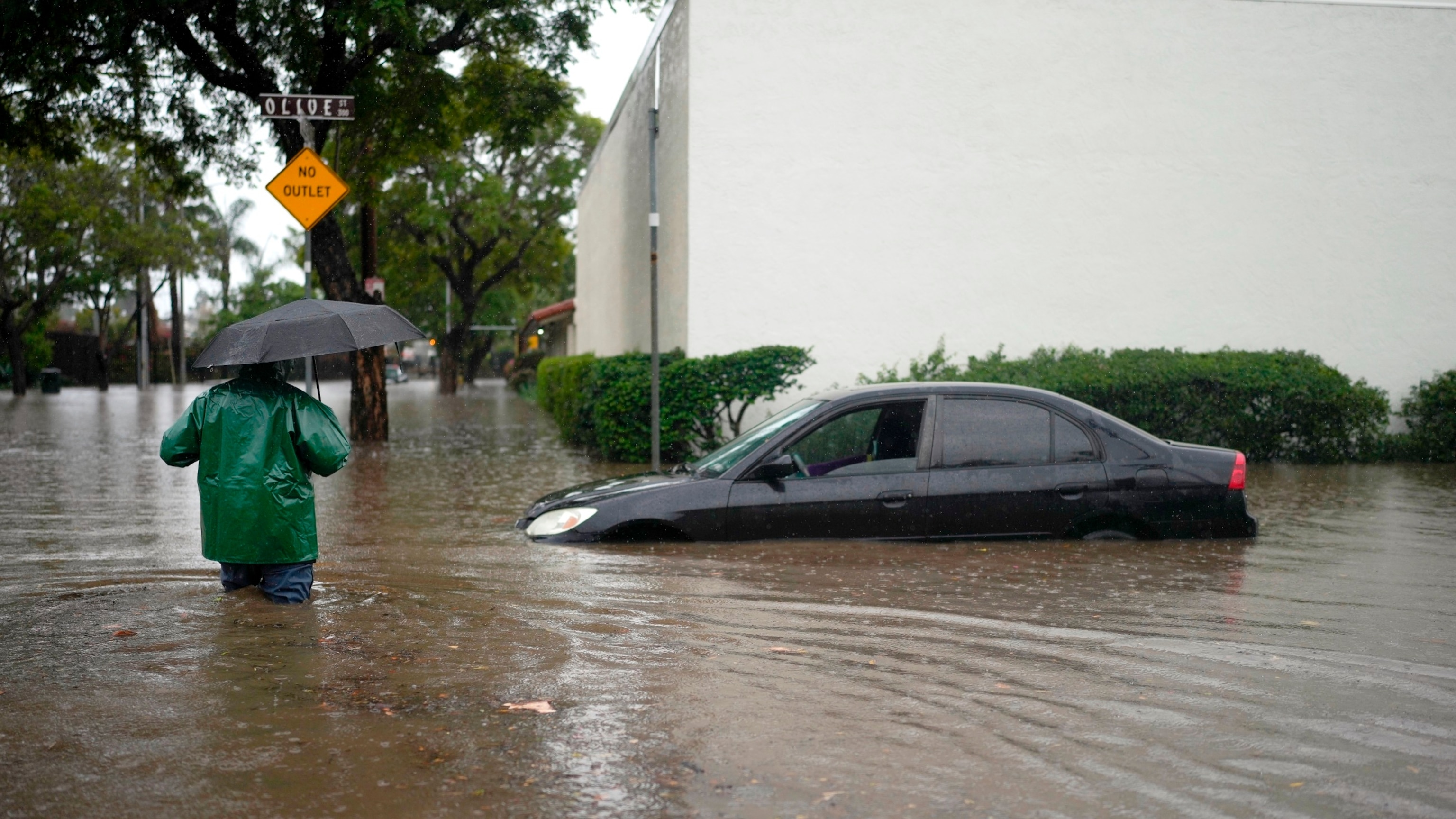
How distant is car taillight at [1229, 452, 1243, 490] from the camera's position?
878cm

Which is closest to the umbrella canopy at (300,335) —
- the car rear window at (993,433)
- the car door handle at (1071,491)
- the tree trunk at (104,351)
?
the car rear window at (993,433)

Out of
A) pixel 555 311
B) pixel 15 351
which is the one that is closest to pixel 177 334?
pixel 15 351

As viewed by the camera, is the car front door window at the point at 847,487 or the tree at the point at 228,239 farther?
the tree at the point at 228,239

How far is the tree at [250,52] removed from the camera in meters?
16.5

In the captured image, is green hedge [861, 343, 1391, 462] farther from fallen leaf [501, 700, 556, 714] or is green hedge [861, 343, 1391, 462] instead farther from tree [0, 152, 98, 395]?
tree [0, 152, 98, 395]

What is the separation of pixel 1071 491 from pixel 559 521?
3.44 m

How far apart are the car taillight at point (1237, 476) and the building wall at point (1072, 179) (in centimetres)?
746

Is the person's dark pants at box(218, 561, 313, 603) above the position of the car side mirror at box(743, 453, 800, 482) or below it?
below

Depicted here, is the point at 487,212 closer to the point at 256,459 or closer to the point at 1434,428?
the point at 1434,428

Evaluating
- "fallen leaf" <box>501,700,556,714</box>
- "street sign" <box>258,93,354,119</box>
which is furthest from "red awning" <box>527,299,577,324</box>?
"fallen leaf" <box>501,700,556,714</box>

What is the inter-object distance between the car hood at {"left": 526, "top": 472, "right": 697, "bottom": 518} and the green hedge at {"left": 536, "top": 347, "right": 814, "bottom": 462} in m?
5.25

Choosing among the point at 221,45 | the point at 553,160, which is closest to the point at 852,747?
the point at 221,45

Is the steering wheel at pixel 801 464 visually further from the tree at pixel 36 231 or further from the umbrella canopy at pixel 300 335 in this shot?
the tree at pixel 36 231

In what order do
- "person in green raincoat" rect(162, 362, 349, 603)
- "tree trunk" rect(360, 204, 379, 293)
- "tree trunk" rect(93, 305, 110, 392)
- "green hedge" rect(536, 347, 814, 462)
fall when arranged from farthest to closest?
"tree trunk" rect(93, 305, 110, 392)
"tree trunk" rect(360, 204, 379, 293)
"green hedge" rect(536, 347, 814, 462)
"person in green raincoat" rect(162, 362, 349, 603)
